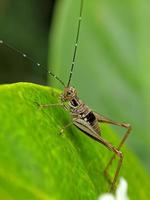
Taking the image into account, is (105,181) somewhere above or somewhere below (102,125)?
below

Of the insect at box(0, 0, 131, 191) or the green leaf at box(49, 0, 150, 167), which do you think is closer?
the insect at box(0, 0, 131, 191)

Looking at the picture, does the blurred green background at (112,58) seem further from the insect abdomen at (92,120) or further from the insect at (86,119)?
the insect abdomen at (92,120)

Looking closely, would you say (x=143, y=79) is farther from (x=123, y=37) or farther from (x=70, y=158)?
(x=70, y=158)

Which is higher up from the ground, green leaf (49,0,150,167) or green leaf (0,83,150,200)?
green leaf (49,0,150,167)

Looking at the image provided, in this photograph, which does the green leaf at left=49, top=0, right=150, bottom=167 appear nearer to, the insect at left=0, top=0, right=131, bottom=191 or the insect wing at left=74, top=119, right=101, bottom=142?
the insect at left=0, top=0, right=131, bottom=191

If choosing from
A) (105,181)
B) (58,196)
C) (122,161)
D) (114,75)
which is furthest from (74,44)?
(58,196)

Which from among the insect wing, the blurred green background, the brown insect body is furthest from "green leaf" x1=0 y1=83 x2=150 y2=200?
the blurred green background

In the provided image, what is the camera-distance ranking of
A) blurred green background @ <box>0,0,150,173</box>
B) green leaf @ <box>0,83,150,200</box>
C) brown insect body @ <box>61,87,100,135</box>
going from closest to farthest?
green leaf @ <box>0,83,150,200</box> → brown insect body @ <box>61,87,100,135</box> → blurred green background @ <box>0,0,150,173</box>
